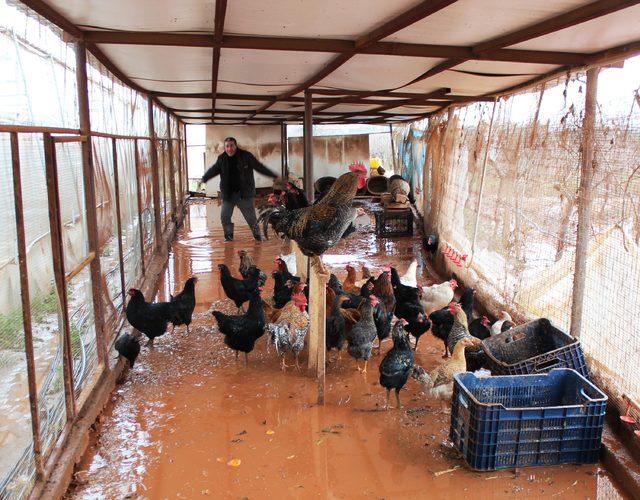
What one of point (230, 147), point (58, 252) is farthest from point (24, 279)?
point (230, 147)

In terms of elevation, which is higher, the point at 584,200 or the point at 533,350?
the point at 584,200

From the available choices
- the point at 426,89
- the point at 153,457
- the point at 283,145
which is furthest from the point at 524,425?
the point at 283,145

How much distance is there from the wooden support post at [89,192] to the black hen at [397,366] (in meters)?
2.36

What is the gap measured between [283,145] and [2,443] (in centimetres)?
1558

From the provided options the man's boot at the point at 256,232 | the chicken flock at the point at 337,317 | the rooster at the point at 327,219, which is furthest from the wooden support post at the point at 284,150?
the rooster at the point at 327,219

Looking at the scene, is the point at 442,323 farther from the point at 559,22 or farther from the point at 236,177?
the point at 236,177

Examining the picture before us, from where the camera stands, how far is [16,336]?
8.23 ft

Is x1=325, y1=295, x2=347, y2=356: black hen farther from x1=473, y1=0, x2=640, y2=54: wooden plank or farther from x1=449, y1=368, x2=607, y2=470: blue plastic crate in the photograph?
x1=473, y1=0, x2=640, y2=54: wooden plank

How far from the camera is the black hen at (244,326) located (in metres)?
4.96

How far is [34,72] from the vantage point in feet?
Result: 10.0

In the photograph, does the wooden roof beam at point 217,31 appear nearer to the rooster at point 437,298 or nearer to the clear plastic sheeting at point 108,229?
the clear plastic sheeting at point 108,229

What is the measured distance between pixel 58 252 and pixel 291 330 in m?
2.38

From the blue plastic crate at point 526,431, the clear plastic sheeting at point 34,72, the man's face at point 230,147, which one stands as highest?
the clear plastic sheeting at point 34,72

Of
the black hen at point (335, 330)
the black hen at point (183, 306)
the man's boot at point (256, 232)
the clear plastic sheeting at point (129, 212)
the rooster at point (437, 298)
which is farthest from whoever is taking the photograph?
the man's boot at point (256, 232)
